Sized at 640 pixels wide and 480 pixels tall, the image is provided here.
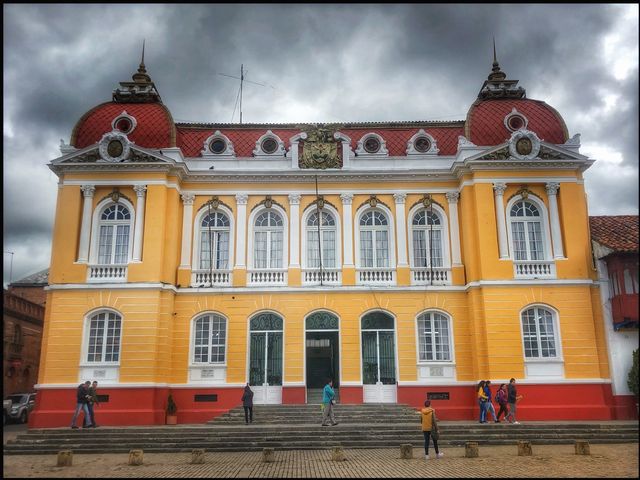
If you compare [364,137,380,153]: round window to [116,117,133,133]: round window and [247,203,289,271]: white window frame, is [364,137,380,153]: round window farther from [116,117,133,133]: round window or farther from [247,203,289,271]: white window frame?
[116,117,133,133]: round window

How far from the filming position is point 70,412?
21.4 metres

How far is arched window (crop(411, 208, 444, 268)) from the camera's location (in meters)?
24.4

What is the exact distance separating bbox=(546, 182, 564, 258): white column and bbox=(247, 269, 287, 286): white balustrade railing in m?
10.9

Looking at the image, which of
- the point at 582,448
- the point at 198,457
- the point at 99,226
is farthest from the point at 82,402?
the point at 582,448

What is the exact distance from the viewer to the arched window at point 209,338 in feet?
76.4

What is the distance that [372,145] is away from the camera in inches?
1016

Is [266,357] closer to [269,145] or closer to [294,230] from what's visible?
[294,230]

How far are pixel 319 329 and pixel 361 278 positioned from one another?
107 inches

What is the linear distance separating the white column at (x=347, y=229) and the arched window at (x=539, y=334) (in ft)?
23.7

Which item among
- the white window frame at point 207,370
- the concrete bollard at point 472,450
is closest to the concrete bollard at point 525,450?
the concrete bollard at point 472,450

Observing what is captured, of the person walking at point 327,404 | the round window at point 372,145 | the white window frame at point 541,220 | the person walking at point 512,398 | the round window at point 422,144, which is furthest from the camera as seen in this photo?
the round window at point 372,145

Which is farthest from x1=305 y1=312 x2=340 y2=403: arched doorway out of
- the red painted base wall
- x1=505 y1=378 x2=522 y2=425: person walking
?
x1=505 y1=378 x2=522 y2=425: person walking

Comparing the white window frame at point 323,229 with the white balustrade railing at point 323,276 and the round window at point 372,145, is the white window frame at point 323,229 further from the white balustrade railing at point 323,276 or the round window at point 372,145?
the round window at point 372,145

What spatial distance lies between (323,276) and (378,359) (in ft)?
13.1
